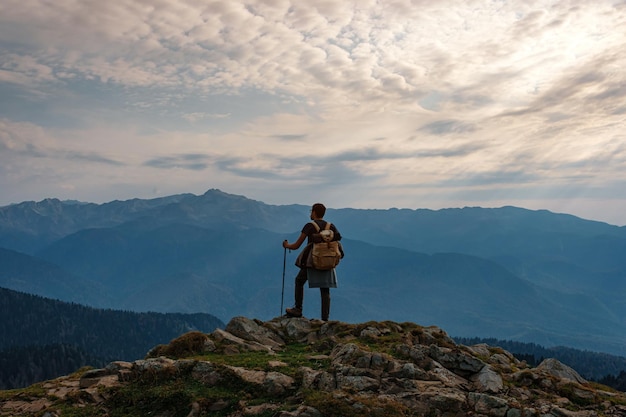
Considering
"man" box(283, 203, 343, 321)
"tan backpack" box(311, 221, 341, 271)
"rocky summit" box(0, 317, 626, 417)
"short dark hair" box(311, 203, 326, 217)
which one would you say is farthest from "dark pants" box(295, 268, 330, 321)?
"rocky summit" box(0, 317, 626, 417)

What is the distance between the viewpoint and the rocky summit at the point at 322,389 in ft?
40.6

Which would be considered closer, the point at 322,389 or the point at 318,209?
the point at 322,389

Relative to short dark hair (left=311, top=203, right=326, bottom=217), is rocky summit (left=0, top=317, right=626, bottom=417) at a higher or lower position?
lower

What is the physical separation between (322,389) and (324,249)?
9.35 meters

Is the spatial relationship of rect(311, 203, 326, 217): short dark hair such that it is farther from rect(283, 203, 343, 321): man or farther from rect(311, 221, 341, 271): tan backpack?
rect(311, 221, 341, 271): tan backpack

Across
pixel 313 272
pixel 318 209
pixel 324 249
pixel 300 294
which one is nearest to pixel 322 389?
pixel 324 249

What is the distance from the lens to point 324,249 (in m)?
22.0

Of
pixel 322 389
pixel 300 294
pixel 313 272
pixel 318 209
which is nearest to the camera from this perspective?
pixel 322 389

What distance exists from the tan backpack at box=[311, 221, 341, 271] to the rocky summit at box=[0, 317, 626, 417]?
548cm

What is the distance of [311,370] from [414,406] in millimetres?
3258

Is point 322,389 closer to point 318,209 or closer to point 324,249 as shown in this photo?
point 324,249

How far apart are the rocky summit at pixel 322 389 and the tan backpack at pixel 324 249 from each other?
5480 mm

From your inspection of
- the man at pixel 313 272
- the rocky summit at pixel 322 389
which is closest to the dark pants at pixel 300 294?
the man at pixel 313 272

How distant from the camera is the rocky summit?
12375mm
